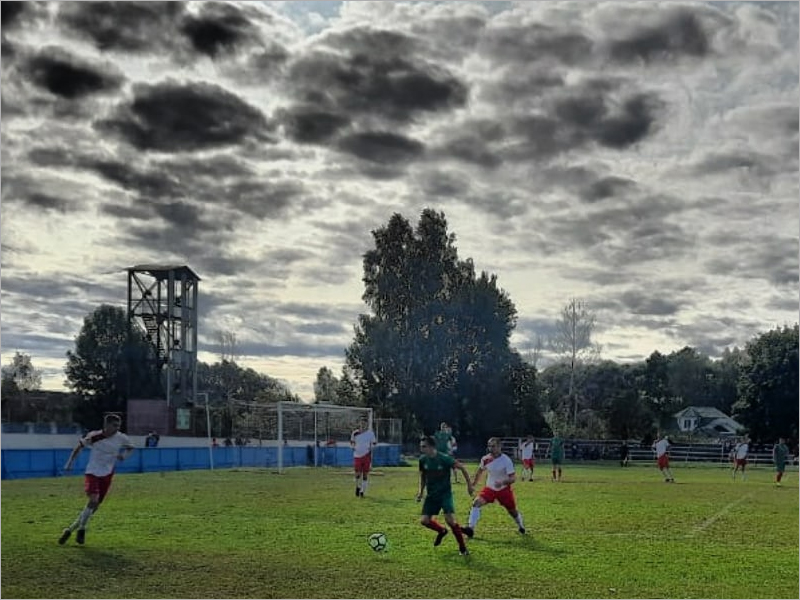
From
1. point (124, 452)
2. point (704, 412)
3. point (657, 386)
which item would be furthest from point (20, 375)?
point (704, 412)

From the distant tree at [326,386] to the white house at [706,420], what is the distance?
5071 millimetres

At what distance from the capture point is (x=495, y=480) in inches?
507

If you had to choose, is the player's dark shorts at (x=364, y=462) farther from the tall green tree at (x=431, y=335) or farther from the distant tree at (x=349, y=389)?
the tall green tree at (x=431, y=335)

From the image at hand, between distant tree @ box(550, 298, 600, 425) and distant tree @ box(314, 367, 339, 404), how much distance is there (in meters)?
3.32

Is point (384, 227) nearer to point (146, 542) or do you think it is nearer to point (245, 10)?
point (245, 10)

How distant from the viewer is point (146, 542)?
12680mm

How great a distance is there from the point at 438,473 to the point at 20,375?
7383 millimetres

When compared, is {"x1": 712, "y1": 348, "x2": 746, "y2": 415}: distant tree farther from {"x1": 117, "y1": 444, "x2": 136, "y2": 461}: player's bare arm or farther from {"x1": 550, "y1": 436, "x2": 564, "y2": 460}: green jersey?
{"x1": 117, "y1": 444, "x2": 136, "y2": 461}: player's bare arm

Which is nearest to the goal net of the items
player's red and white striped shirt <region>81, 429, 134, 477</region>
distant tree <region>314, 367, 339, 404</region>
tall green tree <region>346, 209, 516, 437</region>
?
distant tree <region>314, 367, 339, 404</region>

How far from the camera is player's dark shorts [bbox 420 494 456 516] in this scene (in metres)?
11.6

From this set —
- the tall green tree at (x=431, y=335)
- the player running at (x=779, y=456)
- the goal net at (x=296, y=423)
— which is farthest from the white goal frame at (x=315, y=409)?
the player running at (x=779, y=456)

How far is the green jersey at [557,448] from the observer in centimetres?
1452

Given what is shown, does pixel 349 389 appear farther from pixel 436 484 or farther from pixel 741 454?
pixel 741 454

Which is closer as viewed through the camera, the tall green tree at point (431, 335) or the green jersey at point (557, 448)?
the tall green tree at point (431, 335)
